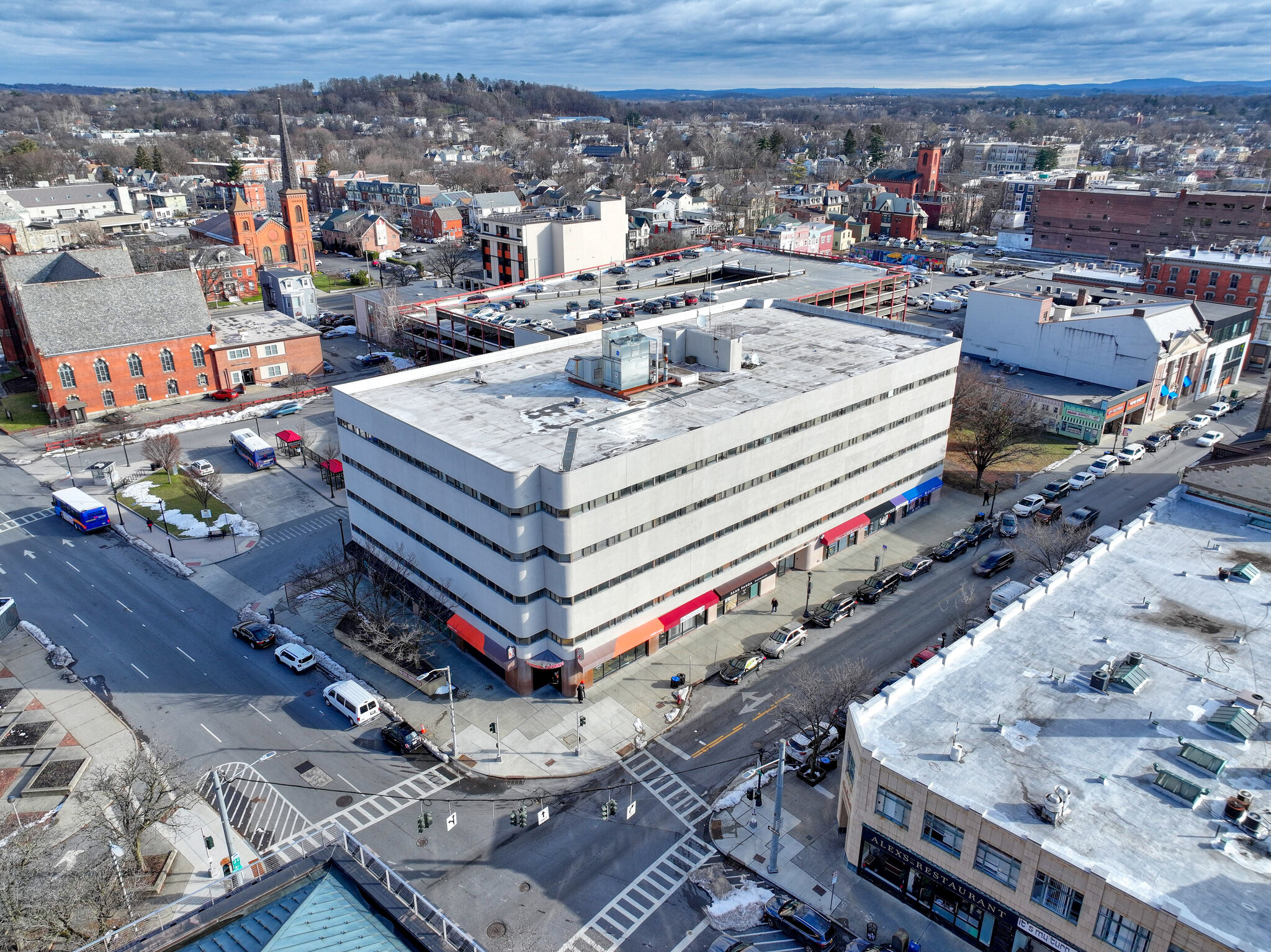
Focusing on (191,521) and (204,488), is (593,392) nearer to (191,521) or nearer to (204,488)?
(191,521)

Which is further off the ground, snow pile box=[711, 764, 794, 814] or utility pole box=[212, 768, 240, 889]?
utility pole box=[212, 768, 240, 889]

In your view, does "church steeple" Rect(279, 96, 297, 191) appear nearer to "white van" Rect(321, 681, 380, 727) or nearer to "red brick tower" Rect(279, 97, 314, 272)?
"red brick tower" Rect(279, 97, 314, 272)

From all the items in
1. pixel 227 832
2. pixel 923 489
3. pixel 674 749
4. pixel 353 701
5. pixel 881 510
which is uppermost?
pixel 227 832

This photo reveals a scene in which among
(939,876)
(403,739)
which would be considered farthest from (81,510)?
(939,876)

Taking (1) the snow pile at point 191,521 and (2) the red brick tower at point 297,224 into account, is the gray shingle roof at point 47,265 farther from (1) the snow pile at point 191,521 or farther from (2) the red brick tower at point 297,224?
(2) the red brick tower at point 297,224

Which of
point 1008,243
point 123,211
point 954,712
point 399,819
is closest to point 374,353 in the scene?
point 399,819

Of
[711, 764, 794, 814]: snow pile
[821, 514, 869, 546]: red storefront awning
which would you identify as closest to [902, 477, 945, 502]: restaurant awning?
[821, 514, 869, 546]: red storefront awning
